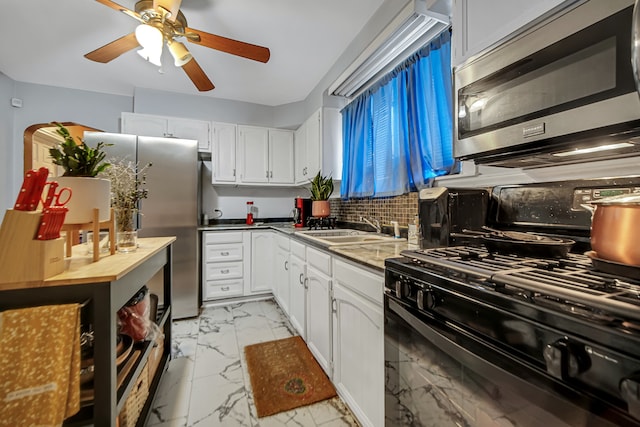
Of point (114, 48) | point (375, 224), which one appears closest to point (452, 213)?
point (375, 224)

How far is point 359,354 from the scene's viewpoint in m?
1.28

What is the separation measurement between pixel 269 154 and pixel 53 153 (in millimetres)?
2595

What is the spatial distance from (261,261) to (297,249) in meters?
1.22

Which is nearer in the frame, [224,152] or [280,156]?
[224,152]

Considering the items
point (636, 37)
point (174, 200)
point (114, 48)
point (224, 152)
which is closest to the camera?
point (636, 37)

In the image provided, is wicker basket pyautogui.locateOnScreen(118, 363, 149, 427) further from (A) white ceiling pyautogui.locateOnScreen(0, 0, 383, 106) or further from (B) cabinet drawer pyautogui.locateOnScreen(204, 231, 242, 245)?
(A) white ceiling pyautogui.locateOnScreen(0, 0, 383, 106)

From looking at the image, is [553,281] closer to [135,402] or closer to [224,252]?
[135,402]

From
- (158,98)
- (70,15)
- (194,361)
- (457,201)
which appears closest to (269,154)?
(158,98)

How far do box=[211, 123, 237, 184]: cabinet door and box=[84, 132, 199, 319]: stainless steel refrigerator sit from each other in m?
0.54

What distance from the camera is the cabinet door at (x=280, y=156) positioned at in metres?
3.58

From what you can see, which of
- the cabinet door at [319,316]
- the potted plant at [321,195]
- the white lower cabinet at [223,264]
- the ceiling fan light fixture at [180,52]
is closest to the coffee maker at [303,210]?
the potted plant at [321,195]

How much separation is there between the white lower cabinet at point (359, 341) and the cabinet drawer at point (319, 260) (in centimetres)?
11

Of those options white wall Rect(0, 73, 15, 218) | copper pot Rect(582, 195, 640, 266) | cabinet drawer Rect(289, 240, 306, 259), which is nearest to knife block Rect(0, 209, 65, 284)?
cabinet drawer Rect(289, 240, 306, 259)

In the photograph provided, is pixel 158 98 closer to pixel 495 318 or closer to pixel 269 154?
pixel 269 154
